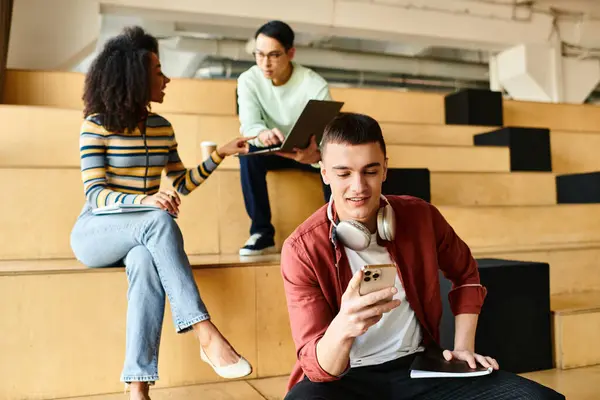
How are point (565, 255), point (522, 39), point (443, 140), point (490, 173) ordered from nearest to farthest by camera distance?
1. point (565, 255)
2. point (490, 173)
3. point (443, 140)
4. point (522, 39)

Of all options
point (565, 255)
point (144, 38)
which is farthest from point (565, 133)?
point (144, 38)

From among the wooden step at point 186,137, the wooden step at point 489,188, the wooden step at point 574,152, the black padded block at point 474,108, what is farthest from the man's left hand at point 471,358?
the wooden step at point 574,152

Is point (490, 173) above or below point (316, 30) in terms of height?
below

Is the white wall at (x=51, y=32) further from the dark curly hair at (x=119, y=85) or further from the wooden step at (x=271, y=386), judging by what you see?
the wooden step at (x=271, y=386)

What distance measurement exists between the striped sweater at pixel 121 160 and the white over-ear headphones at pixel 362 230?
0.79 meters

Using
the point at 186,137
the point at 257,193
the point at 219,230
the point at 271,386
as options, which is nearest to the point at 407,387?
the point at 271,386

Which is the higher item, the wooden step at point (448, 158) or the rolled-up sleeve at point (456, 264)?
the wooden step at point (448, 158)

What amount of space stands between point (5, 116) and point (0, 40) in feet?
3.01

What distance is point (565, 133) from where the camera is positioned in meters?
3.99

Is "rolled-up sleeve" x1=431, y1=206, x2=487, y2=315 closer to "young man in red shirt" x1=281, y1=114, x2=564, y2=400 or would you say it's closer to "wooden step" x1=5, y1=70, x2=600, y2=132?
"young man in red shirt" x1=281, y1=114, x2=564, y2=400

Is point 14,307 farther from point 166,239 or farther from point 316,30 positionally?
point 316,30

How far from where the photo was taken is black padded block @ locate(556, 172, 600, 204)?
3.18 meters

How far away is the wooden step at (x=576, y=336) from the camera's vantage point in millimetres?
2045

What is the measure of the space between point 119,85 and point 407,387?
1.30 metres
